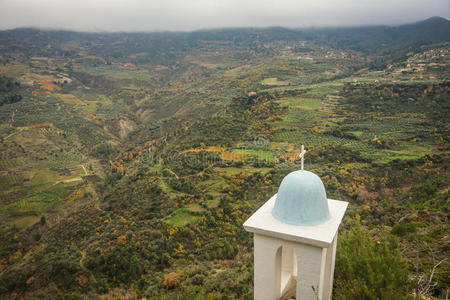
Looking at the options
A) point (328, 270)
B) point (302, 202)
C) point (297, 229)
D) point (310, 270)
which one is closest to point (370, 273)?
point (328, 270)

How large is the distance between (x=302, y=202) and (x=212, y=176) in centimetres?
2820

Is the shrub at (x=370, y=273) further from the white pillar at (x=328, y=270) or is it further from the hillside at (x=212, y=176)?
the white pillar at (x=328, y=270)

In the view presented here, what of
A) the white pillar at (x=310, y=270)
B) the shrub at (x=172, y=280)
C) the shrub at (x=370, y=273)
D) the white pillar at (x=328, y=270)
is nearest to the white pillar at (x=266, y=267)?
the white pillar at (x=310, y=270)

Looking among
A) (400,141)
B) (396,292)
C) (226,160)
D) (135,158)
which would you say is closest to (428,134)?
(400,141)

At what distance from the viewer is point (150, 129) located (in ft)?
Result: 239

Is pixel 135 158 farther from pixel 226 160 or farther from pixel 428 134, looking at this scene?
pixel 428 134

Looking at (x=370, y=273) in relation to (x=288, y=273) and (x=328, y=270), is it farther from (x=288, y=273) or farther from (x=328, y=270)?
(x=288, y=273)

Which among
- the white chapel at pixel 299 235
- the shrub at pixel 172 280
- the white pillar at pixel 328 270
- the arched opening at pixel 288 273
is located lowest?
the shrub at pixel 172 280

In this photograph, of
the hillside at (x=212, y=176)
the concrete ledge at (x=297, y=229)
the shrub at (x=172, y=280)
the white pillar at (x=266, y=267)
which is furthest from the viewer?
the shrub at (x=172, y=280)

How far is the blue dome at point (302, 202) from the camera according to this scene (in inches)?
271

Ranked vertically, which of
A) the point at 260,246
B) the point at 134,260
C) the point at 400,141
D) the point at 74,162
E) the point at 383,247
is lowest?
the point at 74,162

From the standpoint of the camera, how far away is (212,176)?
114 feet

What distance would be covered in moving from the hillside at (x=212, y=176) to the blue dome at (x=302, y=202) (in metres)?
2.03

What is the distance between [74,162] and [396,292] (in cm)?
5790
